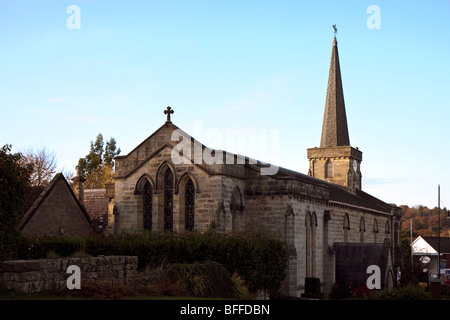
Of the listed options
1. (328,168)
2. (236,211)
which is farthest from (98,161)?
(236,211)

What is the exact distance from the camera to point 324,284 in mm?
36406

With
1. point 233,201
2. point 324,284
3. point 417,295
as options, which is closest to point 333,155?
point 324,284

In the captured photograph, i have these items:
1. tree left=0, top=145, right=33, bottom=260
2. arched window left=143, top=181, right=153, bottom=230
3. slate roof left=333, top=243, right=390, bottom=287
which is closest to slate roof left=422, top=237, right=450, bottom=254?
slate roof left=333, top=243, right=390, bottom=287

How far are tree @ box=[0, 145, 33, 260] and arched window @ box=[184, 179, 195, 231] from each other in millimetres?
12054

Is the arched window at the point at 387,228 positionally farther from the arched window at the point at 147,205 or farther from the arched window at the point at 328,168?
the arched window at the point at 147,205

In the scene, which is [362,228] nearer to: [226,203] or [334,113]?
[334,113]

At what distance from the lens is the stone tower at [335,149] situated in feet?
190

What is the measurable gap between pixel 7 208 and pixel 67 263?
338cm

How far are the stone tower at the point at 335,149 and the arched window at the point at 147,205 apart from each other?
98.3ft

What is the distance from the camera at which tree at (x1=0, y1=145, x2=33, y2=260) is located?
18.6 m

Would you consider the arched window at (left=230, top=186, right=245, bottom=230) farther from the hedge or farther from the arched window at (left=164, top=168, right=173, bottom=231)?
the hedge

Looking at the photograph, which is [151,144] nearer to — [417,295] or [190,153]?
[190,153]
